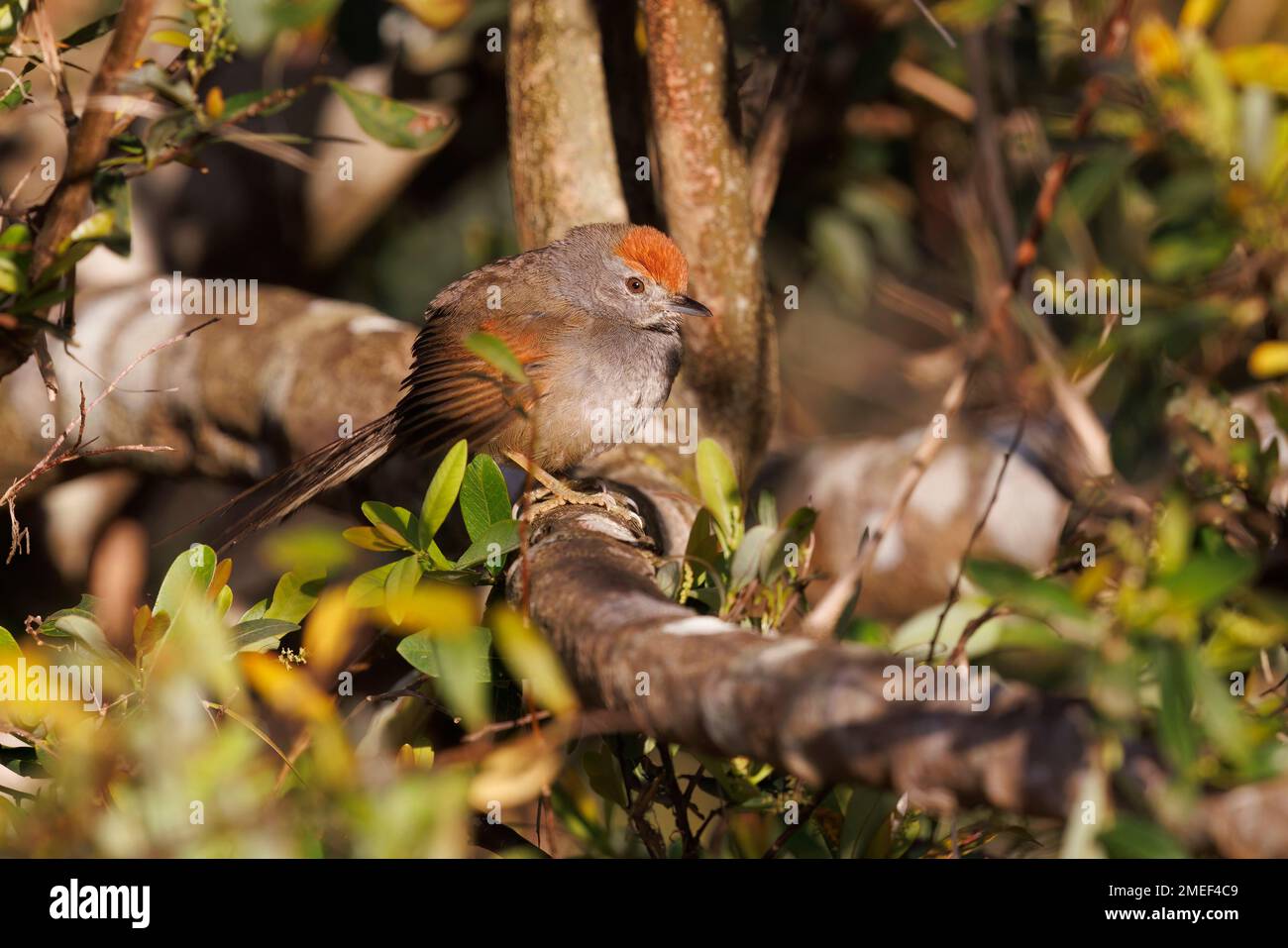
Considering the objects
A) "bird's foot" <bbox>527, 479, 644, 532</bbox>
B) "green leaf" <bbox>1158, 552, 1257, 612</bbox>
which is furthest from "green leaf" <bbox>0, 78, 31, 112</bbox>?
"green leaf" <bbox>1158, 552, 1257, 612</bbox>

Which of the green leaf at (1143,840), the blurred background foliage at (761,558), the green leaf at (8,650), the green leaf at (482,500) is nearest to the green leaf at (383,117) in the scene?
the blurred background foliage at (761,558)

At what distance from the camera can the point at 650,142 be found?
3.98 meters

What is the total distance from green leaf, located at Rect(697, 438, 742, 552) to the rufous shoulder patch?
3.71 feet

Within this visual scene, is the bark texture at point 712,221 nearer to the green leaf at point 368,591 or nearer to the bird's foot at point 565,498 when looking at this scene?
the bird's foot at point 565,498

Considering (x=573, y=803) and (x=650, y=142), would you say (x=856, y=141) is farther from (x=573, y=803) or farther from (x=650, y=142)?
(x=573, y=803)

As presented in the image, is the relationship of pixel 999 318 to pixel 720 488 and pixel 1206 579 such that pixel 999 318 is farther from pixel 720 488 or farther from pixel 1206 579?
pixel 1206 579

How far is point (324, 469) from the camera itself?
3.79 metres

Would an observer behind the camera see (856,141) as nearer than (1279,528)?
No

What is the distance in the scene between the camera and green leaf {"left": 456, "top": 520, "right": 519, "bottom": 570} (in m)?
2.61

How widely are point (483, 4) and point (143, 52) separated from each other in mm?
1486

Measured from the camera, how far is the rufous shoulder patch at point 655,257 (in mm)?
4035

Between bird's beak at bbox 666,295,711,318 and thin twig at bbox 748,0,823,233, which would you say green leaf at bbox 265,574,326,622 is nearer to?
bird's beak at bbox 666,295,711,318

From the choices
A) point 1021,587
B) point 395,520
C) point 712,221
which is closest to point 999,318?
point 1021,587

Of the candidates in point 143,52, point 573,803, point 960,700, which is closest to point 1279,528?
point 960,700
